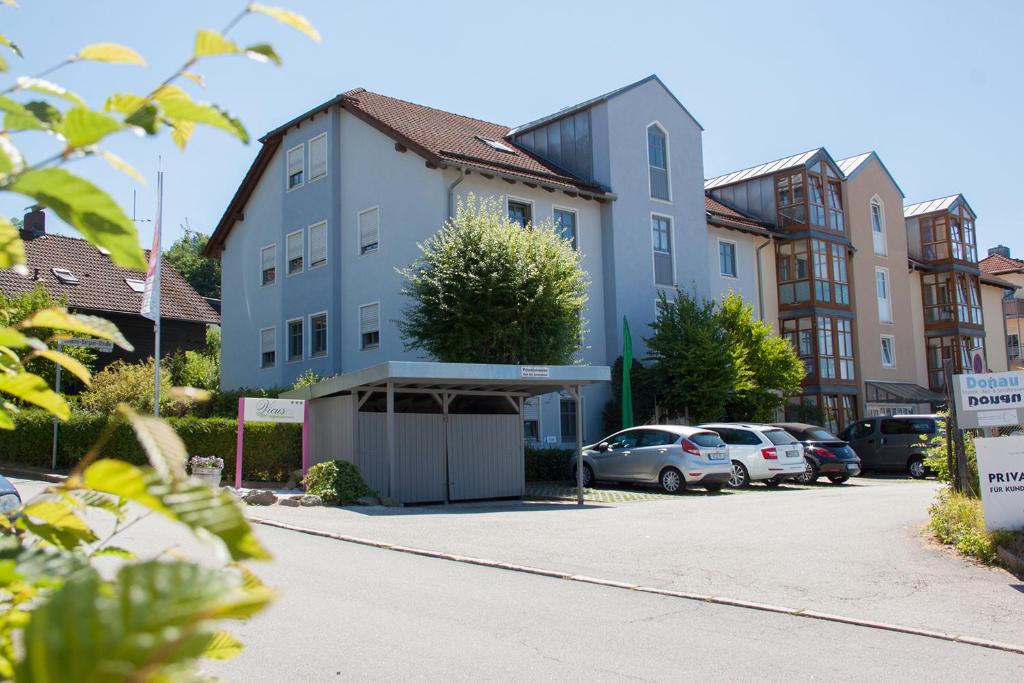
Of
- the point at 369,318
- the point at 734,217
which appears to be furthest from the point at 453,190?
the point at 734,217

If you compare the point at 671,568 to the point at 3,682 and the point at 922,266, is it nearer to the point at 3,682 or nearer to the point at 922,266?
the point at 3,682

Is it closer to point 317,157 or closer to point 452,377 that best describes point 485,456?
point 452,377

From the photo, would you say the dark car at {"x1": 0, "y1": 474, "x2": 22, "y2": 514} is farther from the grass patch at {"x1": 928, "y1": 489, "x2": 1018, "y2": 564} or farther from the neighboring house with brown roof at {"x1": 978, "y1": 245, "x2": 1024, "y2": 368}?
the neighboring house with brown roof at {"x1": 978, "y1": 245, "x2": 1024, "y2": 368}

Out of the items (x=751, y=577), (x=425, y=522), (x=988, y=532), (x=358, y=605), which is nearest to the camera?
(x=358, y=605)

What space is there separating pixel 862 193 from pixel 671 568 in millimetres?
36528

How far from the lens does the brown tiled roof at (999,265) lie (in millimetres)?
61656

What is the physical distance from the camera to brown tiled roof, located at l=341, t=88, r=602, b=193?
28.2 meters

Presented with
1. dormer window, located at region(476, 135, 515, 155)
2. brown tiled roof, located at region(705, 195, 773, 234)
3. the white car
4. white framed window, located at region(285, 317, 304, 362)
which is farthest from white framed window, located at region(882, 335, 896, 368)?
white framed window, located at region(285, 317, 304, 362)

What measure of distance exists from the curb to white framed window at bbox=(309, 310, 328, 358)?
718 inches

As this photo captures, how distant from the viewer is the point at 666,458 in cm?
2209

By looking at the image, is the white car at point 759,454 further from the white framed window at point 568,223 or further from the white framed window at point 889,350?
the white framed window at point 889,350

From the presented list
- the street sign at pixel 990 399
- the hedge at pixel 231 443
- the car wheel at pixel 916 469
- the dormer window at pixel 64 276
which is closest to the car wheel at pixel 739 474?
the car wheel at pixel 916 469

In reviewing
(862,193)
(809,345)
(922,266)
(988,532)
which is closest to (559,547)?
(988,532)

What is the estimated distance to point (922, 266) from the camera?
151 feet
